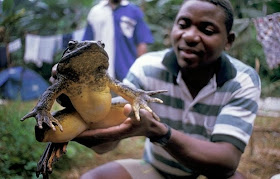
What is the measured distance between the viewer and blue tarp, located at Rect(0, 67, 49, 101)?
145 inches

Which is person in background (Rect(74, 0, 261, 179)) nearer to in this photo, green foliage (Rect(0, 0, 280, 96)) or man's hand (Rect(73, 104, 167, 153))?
man's hand (Rect(73, 104, 167, 153))

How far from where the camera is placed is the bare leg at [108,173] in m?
1.92

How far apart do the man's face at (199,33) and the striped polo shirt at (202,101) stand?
0.59 feet

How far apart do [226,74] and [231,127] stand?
1.16 feet

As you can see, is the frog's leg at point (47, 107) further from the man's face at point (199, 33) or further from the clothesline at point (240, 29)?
the clothesline at point (240, 29)

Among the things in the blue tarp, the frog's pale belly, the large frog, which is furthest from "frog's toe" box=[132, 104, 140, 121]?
the blue tarp

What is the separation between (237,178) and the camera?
192 centimetres

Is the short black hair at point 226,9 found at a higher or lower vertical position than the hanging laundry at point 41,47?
higher

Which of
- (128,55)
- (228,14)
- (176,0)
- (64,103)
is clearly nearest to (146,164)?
(64,103)

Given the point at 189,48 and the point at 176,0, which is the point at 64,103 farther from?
the point at 176,0

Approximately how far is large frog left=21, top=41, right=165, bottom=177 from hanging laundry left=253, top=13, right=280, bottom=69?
4.30ft

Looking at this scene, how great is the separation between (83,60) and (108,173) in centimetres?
83

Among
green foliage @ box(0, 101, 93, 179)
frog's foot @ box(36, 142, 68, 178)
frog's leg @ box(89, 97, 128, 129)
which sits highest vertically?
frog's leg @ box(89, 97, 128, 129)

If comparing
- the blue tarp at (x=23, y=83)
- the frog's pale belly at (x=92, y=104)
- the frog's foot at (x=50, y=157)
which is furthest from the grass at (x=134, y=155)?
the frog's pale belly at (x=92, y=104)
